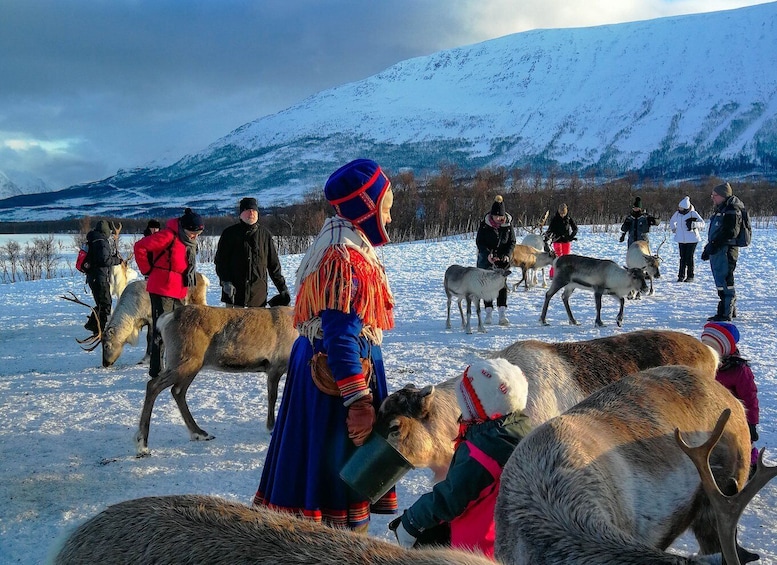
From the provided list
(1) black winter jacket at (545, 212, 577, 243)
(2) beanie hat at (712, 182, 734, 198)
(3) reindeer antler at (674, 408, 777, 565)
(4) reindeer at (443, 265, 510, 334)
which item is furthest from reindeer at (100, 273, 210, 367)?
(1) black winter jacket at (545, 212, 577, 243)

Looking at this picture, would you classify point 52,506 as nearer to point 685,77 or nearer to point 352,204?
point 352,204

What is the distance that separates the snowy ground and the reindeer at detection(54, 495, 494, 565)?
253mm

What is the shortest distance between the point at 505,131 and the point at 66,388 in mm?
192865

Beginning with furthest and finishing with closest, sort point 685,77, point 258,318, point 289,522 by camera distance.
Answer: point 685,77
point 258,318
point 289,522

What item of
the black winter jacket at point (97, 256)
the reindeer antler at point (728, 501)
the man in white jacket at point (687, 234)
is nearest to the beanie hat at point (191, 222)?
the black winter jacket at point (97, 256)

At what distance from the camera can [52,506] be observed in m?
3.76

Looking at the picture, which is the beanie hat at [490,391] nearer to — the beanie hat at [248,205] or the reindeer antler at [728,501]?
the reindeer antler at [728,501]

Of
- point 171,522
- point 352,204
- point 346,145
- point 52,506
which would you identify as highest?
point 346,145

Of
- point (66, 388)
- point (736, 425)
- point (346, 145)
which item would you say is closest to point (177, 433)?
point (66, 388)

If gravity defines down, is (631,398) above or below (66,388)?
above

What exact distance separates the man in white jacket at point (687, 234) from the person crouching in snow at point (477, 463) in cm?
1164

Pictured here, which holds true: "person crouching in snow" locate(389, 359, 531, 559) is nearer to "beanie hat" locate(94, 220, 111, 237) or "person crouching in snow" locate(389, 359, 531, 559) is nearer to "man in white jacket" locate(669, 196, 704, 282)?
"beanie hat" locate(94, 220, 111, 237)

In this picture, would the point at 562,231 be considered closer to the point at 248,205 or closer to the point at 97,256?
the point at 248,205

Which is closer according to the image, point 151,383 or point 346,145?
point 151,383
